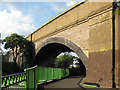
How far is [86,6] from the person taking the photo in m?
11.0

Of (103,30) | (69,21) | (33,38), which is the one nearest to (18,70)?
(33,38)

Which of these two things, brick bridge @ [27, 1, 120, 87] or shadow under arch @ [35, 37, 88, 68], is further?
shadow under arch @ [35, 37, 88, 68]

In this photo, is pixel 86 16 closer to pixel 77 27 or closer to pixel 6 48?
pixel 77 27

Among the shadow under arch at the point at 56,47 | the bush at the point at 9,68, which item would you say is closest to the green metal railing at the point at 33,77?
the shadow under arch at the point at 56,47

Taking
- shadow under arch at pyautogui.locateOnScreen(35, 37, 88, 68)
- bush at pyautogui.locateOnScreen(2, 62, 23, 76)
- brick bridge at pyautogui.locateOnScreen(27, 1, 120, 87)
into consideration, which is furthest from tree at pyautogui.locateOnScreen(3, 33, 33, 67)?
brick bridge at pyautogui.locateOnScreen(27, 1, 120, 87)

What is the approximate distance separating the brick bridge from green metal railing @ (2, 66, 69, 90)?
304 cm

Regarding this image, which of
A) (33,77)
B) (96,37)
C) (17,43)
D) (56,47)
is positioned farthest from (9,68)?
(33,77)

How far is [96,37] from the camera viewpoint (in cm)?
925

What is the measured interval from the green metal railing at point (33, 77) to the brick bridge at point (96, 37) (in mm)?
3042

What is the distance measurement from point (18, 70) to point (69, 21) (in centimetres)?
1434

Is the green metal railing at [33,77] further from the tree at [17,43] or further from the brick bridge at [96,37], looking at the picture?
the tree at [17,43]

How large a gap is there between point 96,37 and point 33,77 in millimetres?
5697

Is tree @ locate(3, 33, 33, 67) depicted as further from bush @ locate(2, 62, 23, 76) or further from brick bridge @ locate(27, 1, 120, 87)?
brick bridge @ locate(27, 1, 120, 87)

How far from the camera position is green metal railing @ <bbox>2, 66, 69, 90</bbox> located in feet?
9.66
